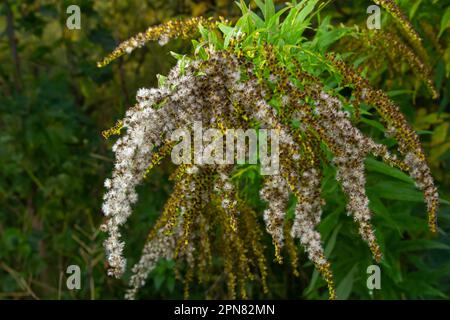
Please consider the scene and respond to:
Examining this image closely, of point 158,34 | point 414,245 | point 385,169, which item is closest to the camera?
point 158,34

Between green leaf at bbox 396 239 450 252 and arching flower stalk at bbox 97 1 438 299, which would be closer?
arching flower stalk at bbox 97 1 438 299

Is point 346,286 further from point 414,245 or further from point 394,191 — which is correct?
point 394,191

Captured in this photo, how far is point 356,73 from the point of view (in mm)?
2910

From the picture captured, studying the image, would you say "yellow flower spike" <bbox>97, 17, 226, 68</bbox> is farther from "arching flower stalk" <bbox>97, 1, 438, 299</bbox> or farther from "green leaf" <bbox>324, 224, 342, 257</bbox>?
"green leaf" <bbox>324, 224, 342, 257</bbox>

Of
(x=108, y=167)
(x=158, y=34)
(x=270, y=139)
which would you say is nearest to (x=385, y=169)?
(x=270, y=139)

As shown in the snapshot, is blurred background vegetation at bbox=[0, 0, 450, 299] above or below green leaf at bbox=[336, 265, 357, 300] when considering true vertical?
above

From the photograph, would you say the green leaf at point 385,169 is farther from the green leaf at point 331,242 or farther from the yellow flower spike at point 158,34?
the yellow flower spike at point 158,34

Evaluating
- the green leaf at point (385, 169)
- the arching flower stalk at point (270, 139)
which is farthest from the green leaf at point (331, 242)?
the arching flower stalk at point (270, 139)

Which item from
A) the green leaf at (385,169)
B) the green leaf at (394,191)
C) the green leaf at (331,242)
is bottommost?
the green leaf at (331,242)

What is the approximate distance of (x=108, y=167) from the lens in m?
6.17

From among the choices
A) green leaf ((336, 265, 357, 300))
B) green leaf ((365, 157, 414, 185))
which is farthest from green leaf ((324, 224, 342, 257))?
green leaf ((365, 157, 414, 185))

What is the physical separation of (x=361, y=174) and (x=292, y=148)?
1.04 feet

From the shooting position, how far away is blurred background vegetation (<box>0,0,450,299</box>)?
412 cm

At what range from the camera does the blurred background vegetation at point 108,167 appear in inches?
162
